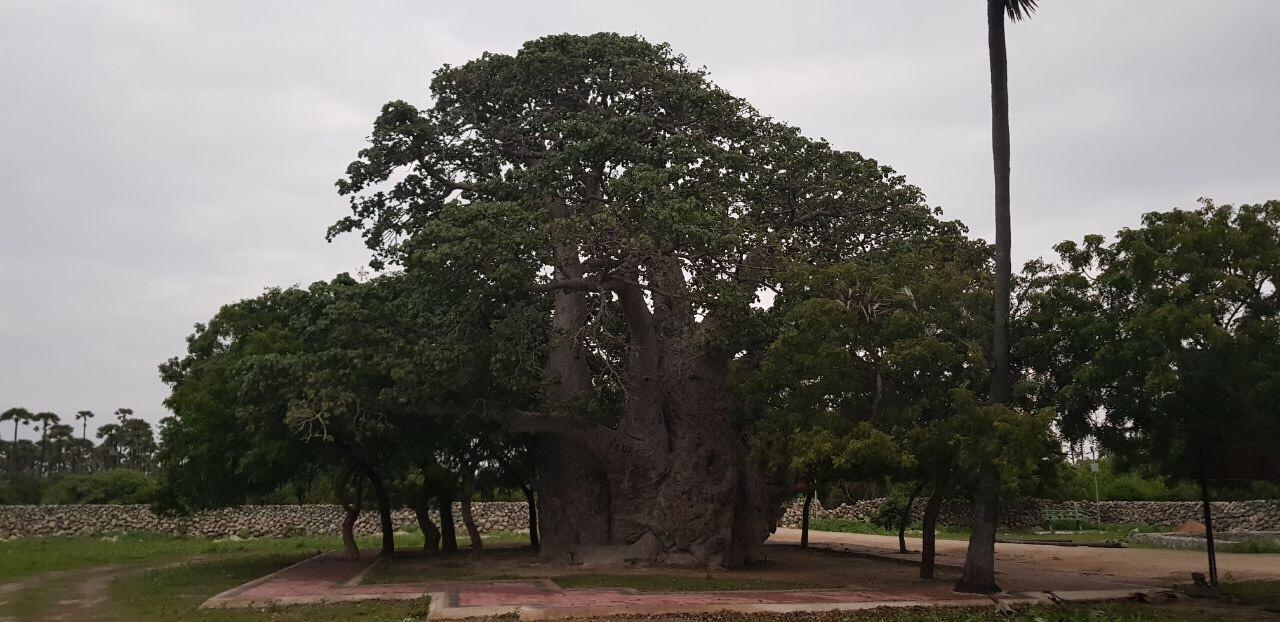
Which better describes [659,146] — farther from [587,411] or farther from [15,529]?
[15,529]

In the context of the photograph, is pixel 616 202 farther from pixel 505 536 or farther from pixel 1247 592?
pixel 505 536

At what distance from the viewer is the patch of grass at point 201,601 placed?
43.4 ft

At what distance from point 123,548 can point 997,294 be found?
29.5 metres

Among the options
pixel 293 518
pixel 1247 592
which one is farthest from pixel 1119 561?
pixel 293 518

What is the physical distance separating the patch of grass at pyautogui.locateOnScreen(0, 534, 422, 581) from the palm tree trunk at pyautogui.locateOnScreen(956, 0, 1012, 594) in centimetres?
1946

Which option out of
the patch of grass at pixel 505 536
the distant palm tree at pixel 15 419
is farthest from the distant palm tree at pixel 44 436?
the patch of grass at pixel 505 536

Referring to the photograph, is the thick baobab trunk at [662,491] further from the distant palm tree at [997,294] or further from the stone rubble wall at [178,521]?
the stone rubble wall at [178,521]

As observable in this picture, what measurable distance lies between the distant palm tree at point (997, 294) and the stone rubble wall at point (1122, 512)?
754 inches

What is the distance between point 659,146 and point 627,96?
89.8 inches

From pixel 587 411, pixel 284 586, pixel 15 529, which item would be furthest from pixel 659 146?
pixel 15 529

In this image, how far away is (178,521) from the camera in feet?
141

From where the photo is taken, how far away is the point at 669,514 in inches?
826

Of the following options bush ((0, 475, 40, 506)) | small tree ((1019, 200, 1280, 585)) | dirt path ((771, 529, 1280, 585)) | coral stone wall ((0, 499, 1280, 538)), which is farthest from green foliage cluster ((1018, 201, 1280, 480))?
bush ((0, 475, 40, 506))

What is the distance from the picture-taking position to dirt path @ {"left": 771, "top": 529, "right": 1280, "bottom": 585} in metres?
19.9
